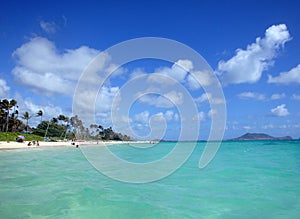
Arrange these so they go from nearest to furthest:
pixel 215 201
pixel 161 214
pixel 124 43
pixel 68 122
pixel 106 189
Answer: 1. pixel 161 214
2. pixel 215 201
3. pixel 124 43
4. pixel 106 189
5. pixel 68 122

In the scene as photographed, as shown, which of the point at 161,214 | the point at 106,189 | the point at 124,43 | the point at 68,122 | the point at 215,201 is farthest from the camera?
the point at 68,122

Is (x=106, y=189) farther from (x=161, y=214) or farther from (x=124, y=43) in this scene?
(x=124, y=43)

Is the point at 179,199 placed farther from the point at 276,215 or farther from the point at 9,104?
the point at 9,104

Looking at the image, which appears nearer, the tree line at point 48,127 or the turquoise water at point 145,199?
the turquoise water at point 145,199

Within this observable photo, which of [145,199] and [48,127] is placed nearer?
[145,199]

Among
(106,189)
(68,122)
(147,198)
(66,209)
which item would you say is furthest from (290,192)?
(68,122)

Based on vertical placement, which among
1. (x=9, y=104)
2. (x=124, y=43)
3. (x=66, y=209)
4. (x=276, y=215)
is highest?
(x=9, y=104)

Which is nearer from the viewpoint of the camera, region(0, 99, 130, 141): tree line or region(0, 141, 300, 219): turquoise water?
region(0, 141, 300, 219): turquoise water

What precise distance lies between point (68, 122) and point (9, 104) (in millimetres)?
38368

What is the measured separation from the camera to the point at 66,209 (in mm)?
8000

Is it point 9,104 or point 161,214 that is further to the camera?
point 9,104

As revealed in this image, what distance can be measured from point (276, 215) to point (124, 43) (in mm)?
8120

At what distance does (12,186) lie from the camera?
11.1m

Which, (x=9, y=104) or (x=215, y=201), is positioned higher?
(x=9, y=104)
